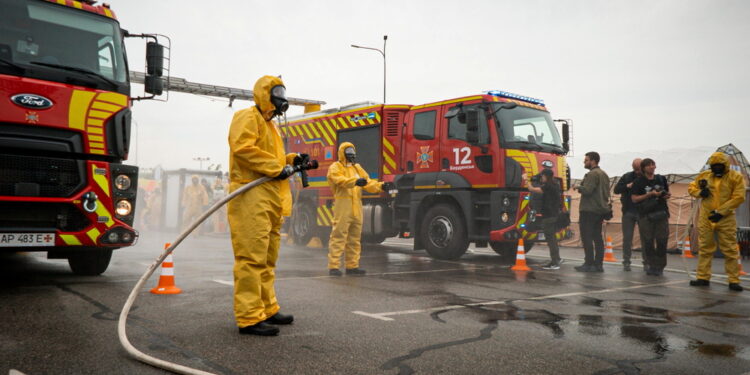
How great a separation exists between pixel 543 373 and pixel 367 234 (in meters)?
9.14

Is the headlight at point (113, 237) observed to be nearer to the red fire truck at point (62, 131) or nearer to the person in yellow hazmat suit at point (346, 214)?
the red fire truck at point (62, 131)

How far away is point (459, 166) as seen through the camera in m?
10.2

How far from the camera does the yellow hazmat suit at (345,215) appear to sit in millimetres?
7973

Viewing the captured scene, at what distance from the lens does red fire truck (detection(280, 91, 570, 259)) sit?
31.9ft

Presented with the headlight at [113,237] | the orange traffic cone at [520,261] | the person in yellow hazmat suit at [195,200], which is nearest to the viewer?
the headlight at [113,237]

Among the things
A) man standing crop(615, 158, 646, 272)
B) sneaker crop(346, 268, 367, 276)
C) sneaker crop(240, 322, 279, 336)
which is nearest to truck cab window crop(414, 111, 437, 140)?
man standing crop(615, 158, 646, 272)

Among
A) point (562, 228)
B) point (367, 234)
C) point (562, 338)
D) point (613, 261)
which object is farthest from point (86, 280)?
point (613, 261)

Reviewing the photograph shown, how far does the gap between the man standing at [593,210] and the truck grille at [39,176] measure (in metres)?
7.46

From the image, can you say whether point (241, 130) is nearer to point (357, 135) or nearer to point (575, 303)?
point (575, 303)

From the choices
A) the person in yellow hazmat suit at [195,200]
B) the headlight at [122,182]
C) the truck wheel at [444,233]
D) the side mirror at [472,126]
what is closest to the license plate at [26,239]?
the headlight at [122,182]

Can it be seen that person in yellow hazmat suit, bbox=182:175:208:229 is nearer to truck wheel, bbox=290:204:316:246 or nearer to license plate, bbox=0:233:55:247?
truck wheel, bbox=290:204:316:246

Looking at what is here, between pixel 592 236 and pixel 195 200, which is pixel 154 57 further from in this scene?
pixel 195 200

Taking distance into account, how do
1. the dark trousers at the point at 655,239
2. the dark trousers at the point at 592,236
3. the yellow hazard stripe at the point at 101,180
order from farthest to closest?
the dark trousers at the point at 592,236 < the dark trousers at the point at 655,239 < the yellow hazard stripe at the point at 101,180

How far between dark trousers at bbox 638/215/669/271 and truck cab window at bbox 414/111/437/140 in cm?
397
